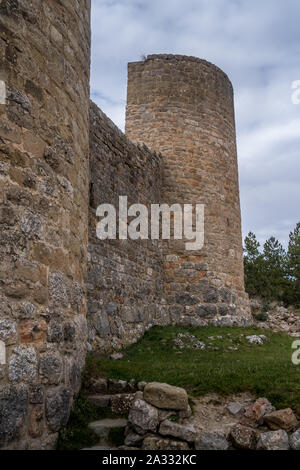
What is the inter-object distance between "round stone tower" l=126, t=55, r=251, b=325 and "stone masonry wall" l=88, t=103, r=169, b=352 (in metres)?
0.68

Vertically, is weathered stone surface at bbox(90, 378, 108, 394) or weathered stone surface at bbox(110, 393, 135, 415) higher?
weathered stone surface at bbox(90, 378, 108, 394)

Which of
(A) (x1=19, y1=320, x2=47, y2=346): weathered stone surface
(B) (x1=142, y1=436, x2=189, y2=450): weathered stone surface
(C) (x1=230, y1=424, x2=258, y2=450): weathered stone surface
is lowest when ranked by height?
(B) (x1=142, y1=436, x2=189, y2=450): weathered stone surface

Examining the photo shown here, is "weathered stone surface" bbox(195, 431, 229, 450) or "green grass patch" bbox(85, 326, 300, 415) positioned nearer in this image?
"weathered stone surface" bbox(195, 431, 229, 450)

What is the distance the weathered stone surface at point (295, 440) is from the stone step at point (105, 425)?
1644 mm

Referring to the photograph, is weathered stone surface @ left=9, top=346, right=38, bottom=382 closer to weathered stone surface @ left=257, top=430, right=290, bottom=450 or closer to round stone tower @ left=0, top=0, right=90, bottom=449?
round stone tower @ left=0, top=0, right=90, bottom=449

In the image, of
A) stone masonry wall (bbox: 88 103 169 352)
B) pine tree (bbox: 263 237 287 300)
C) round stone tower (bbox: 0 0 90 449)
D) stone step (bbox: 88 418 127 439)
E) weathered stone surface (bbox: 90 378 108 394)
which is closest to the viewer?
round stone tower (bbox: 0 0 90 449)

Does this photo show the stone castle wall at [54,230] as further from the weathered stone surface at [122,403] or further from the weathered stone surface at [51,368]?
the weathered stone surface at [122,403]

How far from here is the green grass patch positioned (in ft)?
17.3

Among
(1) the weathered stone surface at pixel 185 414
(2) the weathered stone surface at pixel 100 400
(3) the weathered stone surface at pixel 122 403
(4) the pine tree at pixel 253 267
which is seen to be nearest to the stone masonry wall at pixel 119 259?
(2) the weathered stone surface at pixel 100 400

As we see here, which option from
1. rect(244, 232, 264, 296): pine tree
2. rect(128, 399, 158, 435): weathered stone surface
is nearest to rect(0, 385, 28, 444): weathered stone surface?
rect(128, 399, 158, 435): weathered stone surface

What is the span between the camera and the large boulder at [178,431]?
433 centimetres

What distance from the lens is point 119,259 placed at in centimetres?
941

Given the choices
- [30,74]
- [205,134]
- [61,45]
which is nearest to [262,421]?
[30,74]
